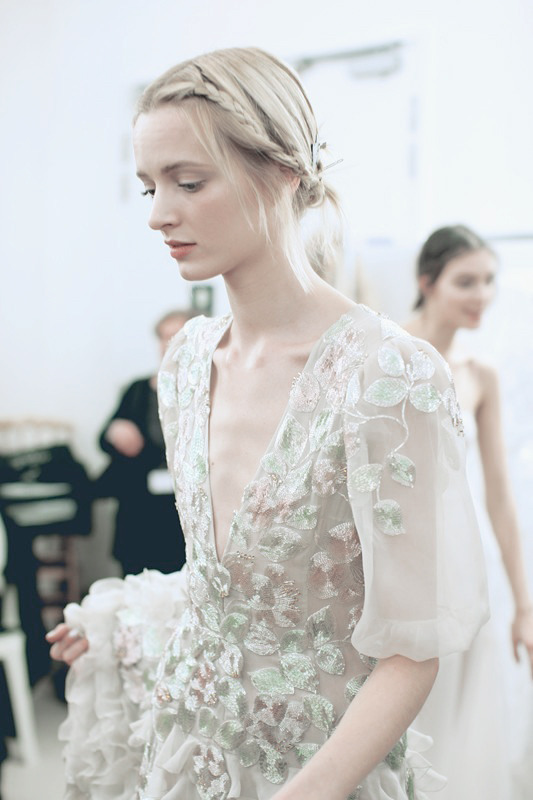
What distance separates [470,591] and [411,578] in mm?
66

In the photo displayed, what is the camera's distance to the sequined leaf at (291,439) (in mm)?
839

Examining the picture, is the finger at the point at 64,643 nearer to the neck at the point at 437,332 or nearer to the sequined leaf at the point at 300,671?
the sequined leaf at the point at 300,671

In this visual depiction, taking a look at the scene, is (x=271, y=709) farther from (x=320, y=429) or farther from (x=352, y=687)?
(x=320, y=429)

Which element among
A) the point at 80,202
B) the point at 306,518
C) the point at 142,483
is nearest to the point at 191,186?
the point at 306,518

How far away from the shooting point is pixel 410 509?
30.0 inches

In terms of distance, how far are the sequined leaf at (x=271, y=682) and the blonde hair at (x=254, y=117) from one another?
404mm

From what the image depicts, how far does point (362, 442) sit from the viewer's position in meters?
0.78

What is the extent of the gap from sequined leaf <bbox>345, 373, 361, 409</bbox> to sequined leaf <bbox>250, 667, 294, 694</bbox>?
0.29 m

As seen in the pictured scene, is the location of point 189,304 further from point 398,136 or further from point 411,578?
point 411,578

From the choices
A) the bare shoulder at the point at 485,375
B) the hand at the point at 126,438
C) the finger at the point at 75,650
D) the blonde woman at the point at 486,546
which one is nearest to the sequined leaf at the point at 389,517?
the finger at the point at 75,650

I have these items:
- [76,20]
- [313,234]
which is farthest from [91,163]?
[313,234]

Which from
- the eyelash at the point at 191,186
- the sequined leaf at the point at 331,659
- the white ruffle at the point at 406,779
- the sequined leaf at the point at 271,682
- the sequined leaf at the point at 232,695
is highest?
the eyelash at the point at 191,186

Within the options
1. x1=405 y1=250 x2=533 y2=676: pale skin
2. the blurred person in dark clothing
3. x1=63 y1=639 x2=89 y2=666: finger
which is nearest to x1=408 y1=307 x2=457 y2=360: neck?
x1=405 y1=250 x2=533 y2=676: pale skin

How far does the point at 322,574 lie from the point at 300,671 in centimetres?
10
